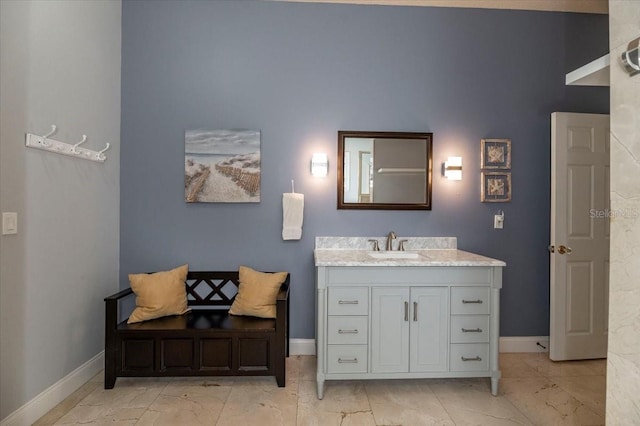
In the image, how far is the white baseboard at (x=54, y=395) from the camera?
1.96 m

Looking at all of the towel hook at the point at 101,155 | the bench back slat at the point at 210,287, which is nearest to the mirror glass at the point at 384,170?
the bench back slat at the point at 210,287

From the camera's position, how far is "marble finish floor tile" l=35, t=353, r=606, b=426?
210 cm

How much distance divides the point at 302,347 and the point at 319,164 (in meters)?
1.53

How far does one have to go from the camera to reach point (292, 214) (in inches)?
114

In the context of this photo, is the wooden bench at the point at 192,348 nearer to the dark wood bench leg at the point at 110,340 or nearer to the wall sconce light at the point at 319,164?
the dark wood bench leg at the point at 110,340

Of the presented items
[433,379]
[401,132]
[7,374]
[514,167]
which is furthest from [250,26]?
[433,379]

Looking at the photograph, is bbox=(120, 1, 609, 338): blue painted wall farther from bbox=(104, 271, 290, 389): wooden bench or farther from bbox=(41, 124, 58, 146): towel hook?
bbox=(41, 124, 58, 146): towel hook

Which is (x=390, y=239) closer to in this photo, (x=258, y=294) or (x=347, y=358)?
(x=347, y=358)

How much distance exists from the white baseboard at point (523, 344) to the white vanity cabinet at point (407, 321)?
827 mm

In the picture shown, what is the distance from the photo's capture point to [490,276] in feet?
7.75

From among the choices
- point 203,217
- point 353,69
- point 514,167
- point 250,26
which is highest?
point 250,26

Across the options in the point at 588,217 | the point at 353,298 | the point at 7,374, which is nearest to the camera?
the point at 7,374

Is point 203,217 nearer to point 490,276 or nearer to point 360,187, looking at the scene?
point 360,187

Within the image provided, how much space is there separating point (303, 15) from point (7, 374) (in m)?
3.12
